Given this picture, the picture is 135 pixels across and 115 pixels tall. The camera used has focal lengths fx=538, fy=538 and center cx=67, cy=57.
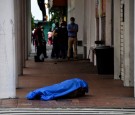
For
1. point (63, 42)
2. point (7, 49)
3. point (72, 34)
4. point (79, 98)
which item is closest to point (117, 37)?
point (79, 98)

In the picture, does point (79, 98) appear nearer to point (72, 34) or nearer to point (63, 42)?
point (72, 34)

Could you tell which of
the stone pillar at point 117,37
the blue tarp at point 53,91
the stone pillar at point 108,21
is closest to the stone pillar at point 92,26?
the stone pillar at point 108,21

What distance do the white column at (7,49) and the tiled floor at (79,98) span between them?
0.33 meters

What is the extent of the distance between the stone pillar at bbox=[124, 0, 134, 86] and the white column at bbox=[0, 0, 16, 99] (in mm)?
3894

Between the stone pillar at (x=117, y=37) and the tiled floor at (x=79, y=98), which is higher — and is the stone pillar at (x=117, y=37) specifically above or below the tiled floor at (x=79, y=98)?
above

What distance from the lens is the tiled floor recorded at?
463 inches

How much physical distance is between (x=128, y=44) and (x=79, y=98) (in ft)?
10.8

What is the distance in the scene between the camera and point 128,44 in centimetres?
1552

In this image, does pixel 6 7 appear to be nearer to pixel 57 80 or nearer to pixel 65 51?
pixel 57 80

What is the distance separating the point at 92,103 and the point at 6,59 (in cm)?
233

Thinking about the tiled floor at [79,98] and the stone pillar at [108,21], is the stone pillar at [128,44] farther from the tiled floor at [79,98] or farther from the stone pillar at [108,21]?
the stone pillar at [108,21]

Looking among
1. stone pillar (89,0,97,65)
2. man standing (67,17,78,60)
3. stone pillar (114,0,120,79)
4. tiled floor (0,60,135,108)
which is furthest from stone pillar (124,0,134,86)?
man standing (67,17,78,60)

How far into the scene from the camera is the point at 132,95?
13.5 m

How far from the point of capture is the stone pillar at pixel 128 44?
49.7ft
